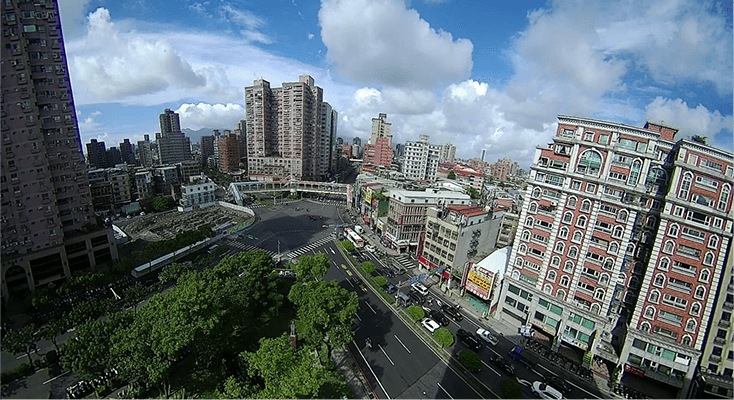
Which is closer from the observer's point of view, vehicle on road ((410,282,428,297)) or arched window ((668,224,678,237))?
arched window ((668,224,678,237))

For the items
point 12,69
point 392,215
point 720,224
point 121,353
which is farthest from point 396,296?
point 12,69

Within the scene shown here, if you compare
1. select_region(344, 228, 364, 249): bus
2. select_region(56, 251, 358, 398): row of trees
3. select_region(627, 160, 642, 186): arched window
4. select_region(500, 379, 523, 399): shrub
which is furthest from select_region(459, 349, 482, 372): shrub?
select_region(344, 228, 364, 249): bus

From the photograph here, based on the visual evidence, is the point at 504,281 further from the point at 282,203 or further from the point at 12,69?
the point at 282,203

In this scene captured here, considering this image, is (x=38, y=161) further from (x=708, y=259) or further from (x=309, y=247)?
(x=708, y=259)

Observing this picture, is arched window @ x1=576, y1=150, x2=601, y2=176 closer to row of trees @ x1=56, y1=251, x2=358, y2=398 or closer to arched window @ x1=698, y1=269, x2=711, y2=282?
arched window @ x1=698, y1=269, x2=711, y2=282

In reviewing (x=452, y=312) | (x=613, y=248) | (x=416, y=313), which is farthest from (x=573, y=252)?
(x=416, y=313)

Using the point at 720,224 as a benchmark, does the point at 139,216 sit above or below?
below
